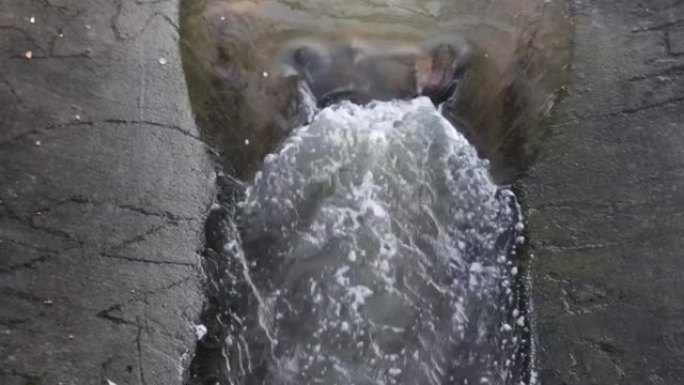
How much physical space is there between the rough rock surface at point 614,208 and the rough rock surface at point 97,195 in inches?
73.5

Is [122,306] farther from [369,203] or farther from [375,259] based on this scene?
[369,203]

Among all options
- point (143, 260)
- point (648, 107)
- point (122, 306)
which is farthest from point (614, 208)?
point (122, 306)

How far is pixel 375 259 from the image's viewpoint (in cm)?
405

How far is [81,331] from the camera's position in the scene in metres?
3.20

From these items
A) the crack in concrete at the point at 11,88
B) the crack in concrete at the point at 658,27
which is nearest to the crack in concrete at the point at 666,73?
the crack in concrete at the point at 658,27

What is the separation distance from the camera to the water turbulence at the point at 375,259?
3.63m

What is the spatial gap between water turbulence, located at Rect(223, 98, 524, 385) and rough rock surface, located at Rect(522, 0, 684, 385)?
0.24 m

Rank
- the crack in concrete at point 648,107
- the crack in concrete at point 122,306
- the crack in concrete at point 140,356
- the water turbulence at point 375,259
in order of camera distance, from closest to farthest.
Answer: the crack in concrete at point 140,356, the crack in concrete at point 122,306, the water turbulence at point 375,259, the crack in concrete at point 648,107

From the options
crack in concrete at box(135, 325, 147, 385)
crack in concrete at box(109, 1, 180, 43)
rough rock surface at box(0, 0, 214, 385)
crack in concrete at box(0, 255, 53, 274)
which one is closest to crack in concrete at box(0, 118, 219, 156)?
rough rock surface at box(0, 0, 214, 385)

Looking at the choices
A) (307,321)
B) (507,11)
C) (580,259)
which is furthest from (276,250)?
(507,11)

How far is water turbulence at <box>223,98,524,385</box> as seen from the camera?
143 inches

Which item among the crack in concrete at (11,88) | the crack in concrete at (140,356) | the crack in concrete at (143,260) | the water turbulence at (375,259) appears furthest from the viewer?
the crack in concrete at (11,88)

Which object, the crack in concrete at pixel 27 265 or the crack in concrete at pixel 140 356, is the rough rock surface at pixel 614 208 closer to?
the crack in concrete at pixel 140 356

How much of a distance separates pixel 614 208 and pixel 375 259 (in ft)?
4.48
